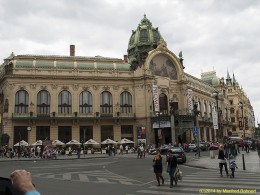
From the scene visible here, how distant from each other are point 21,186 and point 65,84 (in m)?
60.1

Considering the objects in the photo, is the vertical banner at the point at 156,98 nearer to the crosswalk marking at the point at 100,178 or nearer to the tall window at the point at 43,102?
the tall window at the point at 43,102

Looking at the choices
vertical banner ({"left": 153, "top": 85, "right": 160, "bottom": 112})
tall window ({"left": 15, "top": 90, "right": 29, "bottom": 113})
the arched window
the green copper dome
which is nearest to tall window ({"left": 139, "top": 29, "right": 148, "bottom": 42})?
the green copper dome

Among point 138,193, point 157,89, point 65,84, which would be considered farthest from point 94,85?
point 138,193

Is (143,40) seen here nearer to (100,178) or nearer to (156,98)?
(156,98)

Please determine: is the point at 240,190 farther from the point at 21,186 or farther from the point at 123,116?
the point at 123,116

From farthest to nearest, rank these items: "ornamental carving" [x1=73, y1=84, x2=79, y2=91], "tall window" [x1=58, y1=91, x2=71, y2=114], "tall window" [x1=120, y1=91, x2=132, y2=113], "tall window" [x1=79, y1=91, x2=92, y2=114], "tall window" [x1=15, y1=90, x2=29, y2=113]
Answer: "tall window" [x1=120, y1=91, x2=132, y2=113] → "ornamental carving" [x1=73, y1=84, x2=79, y2=91] → "tall window" [x1=79, y1=91, x2=92, y2=114] → "tall window" [x1=58, y1=91, x2=71, y2=114] → "tall window" [x1=15, y1=90, x2=29, y2=113]

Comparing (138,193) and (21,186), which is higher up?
(21,186)

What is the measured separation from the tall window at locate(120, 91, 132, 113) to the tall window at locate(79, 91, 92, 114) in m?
6.38

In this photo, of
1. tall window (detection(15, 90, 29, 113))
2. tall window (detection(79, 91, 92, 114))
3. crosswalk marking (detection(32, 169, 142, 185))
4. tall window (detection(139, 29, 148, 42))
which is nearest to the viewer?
crosswalk marking (detection(32, 169, 142, 185))

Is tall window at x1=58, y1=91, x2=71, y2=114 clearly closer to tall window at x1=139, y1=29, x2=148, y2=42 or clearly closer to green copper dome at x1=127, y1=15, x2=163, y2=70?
green copper dome at x1=127, y1=15, x2=163, y2=70

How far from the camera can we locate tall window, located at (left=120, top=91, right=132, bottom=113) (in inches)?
2539

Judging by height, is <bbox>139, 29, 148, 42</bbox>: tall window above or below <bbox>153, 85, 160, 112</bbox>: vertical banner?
above

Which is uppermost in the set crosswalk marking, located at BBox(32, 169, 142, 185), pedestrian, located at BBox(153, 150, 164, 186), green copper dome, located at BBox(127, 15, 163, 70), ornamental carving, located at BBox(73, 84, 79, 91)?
green copper dome, located at BBox(127, 15, 163, 70)

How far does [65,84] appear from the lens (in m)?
61.9
